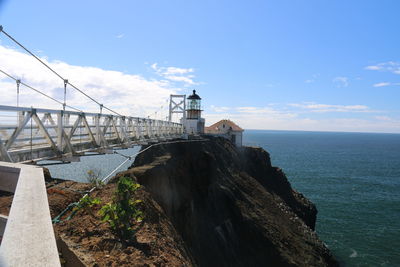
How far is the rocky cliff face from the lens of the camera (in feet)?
57.5

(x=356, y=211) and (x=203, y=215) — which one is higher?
(x=203, y=215)

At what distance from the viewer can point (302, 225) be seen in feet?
90.9

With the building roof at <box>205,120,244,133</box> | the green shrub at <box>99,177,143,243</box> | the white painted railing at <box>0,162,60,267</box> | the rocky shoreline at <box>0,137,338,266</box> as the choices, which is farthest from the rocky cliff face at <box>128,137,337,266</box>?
the building roof at <box>205,120,244,133</box>

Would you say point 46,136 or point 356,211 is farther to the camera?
point 356,211

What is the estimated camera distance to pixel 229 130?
51438 millimetres

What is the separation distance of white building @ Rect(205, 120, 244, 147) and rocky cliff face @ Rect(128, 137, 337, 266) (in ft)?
67.6

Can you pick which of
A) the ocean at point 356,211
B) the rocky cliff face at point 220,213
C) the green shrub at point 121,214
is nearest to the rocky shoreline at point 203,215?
the rocky cliff face at point 220,213

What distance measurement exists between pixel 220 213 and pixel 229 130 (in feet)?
98.4

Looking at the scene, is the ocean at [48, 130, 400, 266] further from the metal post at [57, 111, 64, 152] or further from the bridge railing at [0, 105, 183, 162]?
the metal post at [57, 111, 64, 152]

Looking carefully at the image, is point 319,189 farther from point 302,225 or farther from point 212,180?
point 212,180

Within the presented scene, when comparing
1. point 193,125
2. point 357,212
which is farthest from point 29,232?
point 357,212

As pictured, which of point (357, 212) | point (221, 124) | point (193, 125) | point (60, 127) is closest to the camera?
point (60, 127)

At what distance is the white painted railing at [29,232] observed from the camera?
1893mm

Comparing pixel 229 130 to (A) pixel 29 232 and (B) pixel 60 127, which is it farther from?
(A) pixel 29 232
